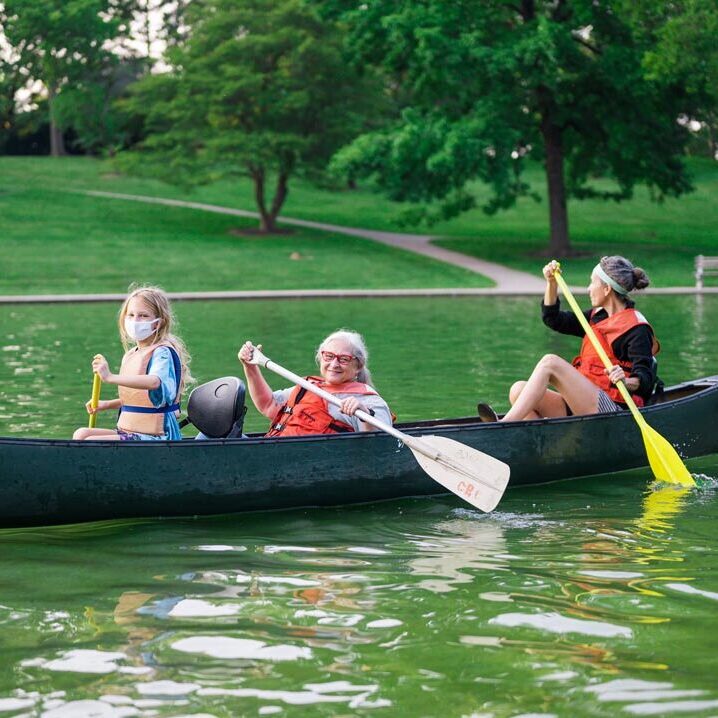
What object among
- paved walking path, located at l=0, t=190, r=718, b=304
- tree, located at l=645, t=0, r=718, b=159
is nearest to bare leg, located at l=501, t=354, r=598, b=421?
paved walking path, located at l=0, t=190, r=718, b=304

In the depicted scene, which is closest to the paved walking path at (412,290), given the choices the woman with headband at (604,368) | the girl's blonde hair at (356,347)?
the woman with headband at (604,368)

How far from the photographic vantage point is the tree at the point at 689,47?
29.8 meters

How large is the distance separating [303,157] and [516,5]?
7733 millimetres

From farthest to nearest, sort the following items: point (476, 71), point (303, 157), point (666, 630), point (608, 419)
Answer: point (303, 157), point (476, 71), point (608, 419), point (666, 630)

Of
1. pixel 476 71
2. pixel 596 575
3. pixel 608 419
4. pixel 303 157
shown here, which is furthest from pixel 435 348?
pixel 303 157

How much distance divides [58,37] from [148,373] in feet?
144

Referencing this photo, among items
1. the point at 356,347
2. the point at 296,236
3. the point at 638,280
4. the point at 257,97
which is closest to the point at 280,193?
the point at 296,236

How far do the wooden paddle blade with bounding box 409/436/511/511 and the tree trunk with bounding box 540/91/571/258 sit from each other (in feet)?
89.3

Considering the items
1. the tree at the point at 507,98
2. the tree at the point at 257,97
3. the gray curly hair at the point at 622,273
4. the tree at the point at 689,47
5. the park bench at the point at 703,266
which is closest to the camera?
the gray curly hair at the point at 622,273

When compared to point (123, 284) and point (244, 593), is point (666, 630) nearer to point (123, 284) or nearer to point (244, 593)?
point (244, 593)

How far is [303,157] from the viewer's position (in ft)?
129

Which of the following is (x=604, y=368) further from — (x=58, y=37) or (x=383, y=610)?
(x=58, y=37)

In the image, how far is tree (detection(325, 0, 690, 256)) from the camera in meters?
32.2

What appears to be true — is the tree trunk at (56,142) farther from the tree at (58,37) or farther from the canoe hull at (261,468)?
the canoe hull at (261,468)
